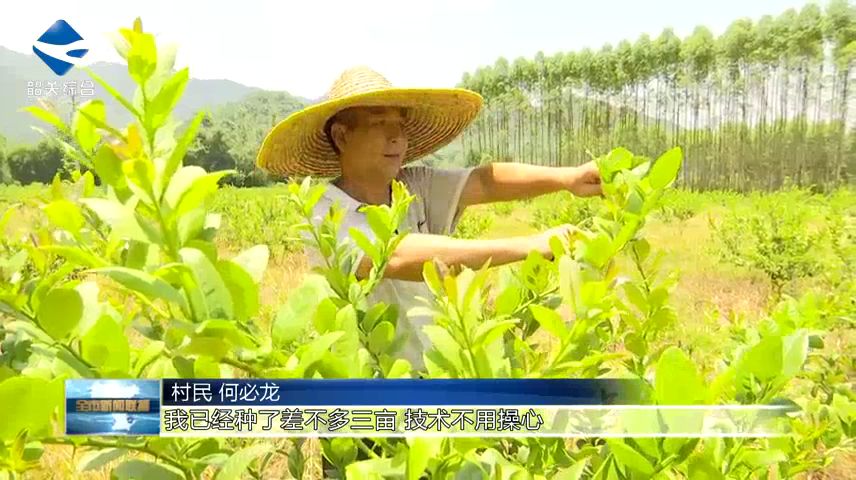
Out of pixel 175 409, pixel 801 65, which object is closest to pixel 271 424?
pixel 175 409

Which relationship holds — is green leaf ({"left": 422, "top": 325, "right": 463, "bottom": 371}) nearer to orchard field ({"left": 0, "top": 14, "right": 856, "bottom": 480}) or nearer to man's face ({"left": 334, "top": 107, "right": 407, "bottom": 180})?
orchard field ({"left": 0, "top": 14, "right": 856, "bottom": 480})

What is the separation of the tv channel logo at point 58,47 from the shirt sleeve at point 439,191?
43cm

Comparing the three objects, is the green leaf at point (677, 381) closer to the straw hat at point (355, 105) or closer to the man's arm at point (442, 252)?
the man's arm at point (442, 252)

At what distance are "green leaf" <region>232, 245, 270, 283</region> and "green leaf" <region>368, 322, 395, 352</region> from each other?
0.11 meters

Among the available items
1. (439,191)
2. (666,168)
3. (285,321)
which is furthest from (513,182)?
(285,321)

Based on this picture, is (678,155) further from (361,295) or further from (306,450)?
(306,450)

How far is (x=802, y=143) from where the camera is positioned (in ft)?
13.4

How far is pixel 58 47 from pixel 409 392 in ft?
0.98

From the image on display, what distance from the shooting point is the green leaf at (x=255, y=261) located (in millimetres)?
223

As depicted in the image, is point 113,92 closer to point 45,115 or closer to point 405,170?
point 45,115

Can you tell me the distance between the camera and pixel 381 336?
335 mm

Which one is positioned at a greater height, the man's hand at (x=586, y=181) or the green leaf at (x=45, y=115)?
the green leaf at (x=45, y=115)

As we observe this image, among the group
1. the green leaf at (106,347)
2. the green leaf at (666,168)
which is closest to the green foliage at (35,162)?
the green leaf at (106,347)

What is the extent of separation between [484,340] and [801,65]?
3964 mm
